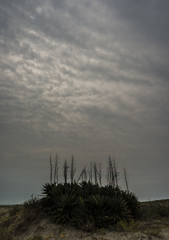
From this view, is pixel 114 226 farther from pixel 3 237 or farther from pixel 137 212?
pixel 3 237

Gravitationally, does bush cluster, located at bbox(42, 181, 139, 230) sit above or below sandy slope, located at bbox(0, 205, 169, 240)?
above

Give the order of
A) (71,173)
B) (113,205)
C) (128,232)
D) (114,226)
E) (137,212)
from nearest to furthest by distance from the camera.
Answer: (128,232), (114,226), (113,205), (137,212), (71,173)

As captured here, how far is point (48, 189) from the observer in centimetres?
1255

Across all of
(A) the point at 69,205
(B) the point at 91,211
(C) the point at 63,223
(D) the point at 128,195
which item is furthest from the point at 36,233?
(D) the point at 128,195

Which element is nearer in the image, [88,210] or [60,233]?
[60,233]

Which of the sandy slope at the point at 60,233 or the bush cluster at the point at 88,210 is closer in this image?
the sandy slope at the point at 60,233

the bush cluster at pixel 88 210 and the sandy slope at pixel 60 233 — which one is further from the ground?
the bush cluster at pixel 88 210

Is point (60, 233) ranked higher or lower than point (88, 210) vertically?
lower

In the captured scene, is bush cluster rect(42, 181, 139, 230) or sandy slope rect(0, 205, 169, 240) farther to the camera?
bush cluster rect(42, 181, 139, 230)

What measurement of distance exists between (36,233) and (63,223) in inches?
65.6

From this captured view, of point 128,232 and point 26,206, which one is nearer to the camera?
point 128,232

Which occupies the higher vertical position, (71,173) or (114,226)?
(71,173)

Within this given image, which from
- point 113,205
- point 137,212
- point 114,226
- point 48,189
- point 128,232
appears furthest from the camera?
point 48,189

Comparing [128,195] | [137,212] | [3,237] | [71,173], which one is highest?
[71,173]
